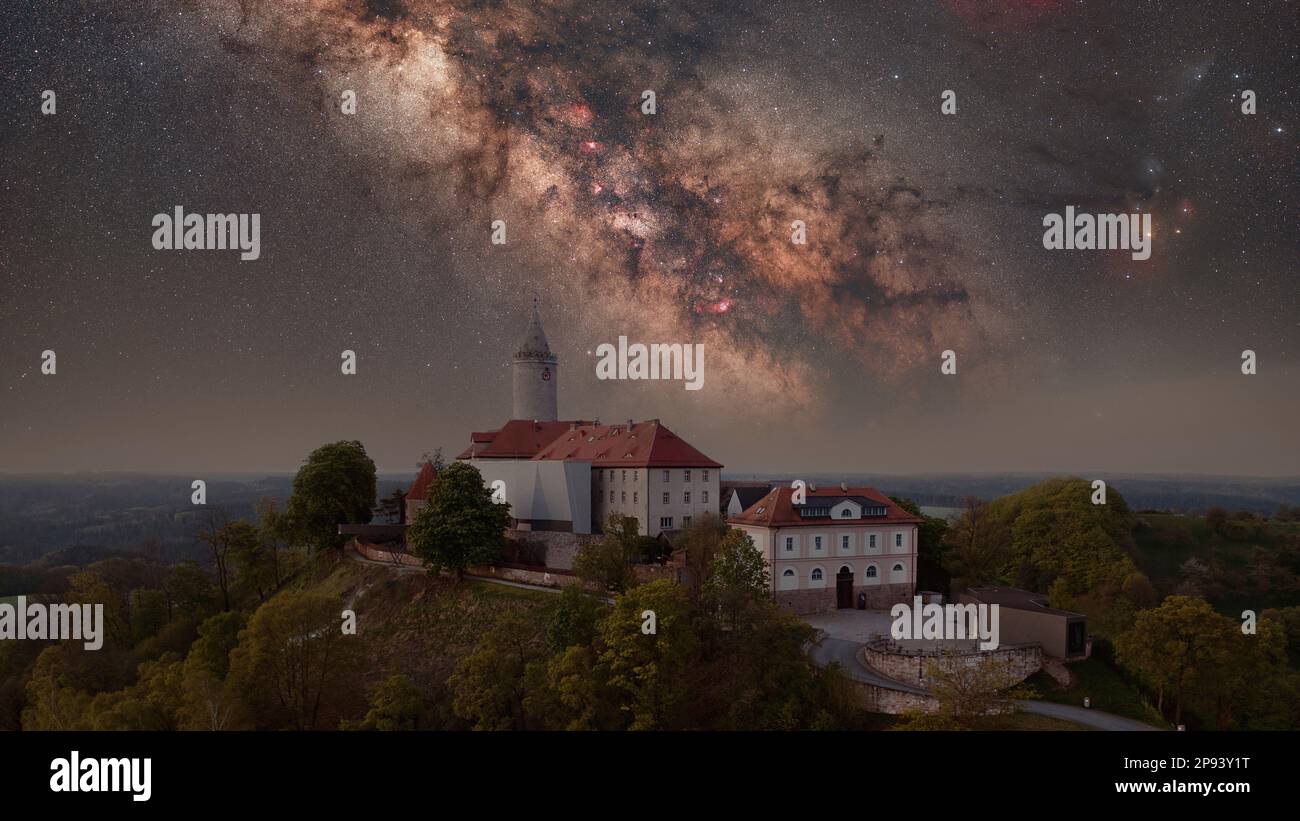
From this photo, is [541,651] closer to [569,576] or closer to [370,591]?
[569,576]

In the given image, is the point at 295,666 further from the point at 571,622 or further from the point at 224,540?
the point at 224,540

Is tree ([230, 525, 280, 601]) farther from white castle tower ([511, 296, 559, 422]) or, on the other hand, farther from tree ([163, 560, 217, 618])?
white castle tower ([511, 296, 559, 422])

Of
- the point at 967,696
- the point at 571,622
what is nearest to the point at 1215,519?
the point at 967,696

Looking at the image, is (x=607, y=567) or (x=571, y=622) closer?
(x=571, y=622)

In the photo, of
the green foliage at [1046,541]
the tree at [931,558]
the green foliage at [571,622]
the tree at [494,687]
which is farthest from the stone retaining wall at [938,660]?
the tree at [494,687]

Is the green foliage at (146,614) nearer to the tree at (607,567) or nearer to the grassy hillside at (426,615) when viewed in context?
the grassy hillside at (426,615)
